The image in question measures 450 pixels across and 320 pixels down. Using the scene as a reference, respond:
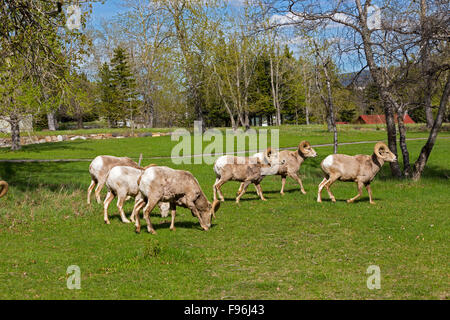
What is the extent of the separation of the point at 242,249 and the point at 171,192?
272 cm

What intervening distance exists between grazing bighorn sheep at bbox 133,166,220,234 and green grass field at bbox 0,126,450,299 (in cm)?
54

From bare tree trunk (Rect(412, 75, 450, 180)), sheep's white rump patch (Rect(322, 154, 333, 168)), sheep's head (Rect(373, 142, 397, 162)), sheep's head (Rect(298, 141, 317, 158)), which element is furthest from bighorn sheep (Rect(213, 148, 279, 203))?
bare tree trunk (Rect(412, 75, 450, 180))

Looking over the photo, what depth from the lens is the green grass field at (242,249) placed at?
8328 mm

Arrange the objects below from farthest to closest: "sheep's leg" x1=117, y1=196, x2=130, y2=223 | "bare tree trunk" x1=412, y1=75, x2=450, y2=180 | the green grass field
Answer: "bare tree trunk" x1=412, y1=75, x2=450, y2=180 < "sheep's leg" x1=117, y1=196, x2=130, y2=223 < the green grass field

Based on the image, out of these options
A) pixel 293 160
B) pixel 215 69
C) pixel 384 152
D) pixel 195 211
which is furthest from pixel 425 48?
pixel 215 69

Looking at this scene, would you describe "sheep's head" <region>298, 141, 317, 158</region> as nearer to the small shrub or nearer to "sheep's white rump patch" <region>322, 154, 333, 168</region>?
"sheep's white rump patch" <region>322, 154, 333, 168</region>

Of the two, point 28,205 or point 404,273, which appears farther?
point 28,205

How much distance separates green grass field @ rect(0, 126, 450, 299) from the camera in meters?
8.33

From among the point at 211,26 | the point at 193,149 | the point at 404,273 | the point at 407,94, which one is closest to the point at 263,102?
the point at 211,26

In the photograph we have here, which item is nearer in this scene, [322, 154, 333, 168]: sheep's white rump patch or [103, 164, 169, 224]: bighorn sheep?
[103, 164, 169, 224]: bighorn sheep

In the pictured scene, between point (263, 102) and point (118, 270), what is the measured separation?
247ft
